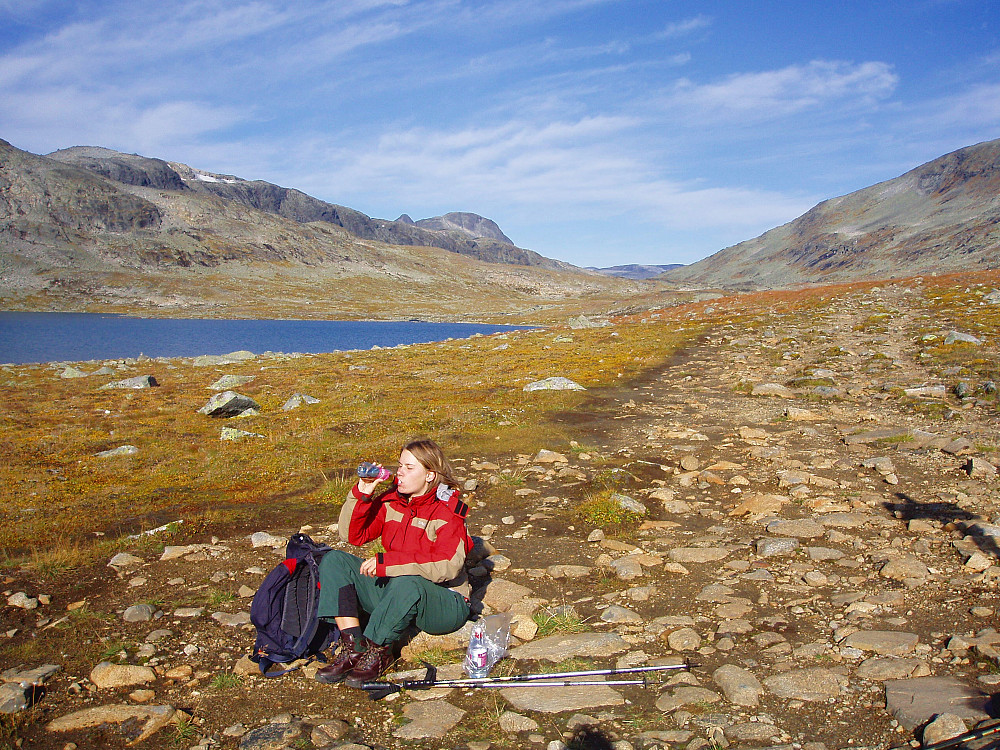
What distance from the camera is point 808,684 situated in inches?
177

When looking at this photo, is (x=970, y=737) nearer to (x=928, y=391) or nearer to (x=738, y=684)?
(x=738, y=684)

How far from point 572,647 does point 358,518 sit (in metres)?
2.37

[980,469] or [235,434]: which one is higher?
[235,434]

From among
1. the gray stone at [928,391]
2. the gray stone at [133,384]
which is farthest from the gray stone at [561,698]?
the gray stone at [133,384]

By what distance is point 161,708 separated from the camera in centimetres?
448

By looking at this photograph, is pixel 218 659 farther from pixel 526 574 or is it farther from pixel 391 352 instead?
pixel 391 352

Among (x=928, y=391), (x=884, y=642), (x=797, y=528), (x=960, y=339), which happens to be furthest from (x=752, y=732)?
(x=960, y=339)

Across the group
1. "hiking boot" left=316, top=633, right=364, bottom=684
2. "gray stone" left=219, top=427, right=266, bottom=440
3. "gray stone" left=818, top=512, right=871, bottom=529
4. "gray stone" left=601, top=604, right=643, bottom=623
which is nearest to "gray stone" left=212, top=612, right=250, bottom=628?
"hiking boot" left=316, top=633, right=364, bottom=684

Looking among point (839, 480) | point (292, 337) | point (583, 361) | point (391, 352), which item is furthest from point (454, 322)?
point (839, 480)

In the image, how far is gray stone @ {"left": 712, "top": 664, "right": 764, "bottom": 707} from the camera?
4.38 metres

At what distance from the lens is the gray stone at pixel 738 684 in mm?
4383

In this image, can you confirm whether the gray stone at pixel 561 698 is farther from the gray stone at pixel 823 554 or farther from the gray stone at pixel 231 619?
the gray stone at pixel 823 554

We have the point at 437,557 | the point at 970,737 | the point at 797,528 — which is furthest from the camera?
the point at 797,528

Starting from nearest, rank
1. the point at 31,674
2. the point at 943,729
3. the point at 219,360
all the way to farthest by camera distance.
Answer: the point at 943,729 → the point at 31,674 → the point at 219,360
